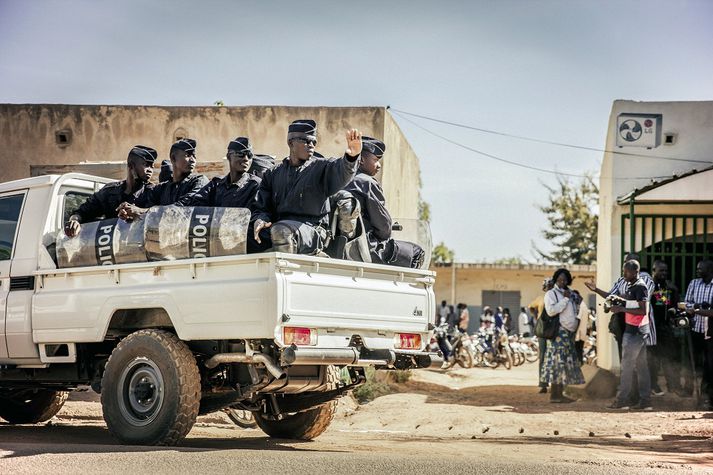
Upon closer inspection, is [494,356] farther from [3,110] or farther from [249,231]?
[249,231]

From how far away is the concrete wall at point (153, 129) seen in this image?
56.3ft

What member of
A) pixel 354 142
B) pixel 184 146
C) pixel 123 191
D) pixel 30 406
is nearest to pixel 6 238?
pixel 123 191

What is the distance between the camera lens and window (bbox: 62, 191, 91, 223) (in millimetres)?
8992

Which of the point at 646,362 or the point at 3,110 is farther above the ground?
the point at 3,110

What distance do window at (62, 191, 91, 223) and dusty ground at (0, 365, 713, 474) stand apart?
6.60 ft

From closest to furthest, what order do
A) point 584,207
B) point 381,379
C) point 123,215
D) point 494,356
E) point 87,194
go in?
point 123,215, point 87,194, point 381,379, point 494,356, point 584,207

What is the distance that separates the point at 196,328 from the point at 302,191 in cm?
144

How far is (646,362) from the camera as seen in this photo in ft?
42.1

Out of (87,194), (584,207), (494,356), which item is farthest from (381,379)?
(584,207)

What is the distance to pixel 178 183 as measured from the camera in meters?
8.79

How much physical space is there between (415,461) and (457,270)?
32032mm

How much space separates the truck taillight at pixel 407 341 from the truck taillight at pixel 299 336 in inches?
40.5

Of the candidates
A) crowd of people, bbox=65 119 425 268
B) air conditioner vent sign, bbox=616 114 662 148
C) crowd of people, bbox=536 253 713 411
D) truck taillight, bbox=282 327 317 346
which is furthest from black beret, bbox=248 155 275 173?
air conditioner vent sign, bbox=616 114 662 148

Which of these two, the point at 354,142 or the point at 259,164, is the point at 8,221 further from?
the point at 354,142
